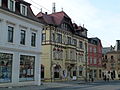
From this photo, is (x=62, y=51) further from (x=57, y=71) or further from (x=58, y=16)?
(x=58, y=16)

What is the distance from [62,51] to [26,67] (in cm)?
2226

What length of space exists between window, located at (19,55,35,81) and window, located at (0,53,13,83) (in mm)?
2367

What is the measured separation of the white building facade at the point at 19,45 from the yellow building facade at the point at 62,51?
14504 mm

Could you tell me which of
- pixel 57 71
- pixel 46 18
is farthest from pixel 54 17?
pixel 57 71

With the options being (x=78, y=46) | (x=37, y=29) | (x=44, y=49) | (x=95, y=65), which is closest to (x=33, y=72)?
(x=37, y=29)

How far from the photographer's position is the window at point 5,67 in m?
31.7

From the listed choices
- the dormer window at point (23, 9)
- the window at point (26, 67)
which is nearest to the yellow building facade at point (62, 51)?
the window at point (26, 67)

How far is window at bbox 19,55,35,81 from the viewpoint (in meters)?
35.4

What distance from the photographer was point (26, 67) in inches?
1436

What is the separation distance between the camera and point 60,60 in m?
57.1

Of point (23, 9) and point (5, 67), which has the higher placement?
point (23, 9)

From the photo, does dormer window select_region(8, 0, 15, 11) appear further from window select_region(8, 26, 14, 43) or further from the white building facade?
window select_region(8, 26, 14, 43)

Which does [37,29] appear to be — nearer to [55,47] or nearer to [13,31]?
[13,31]

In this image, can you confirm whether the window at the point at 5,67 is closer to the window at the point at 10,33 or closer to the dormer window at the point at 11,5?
the window at the point at 10,33
